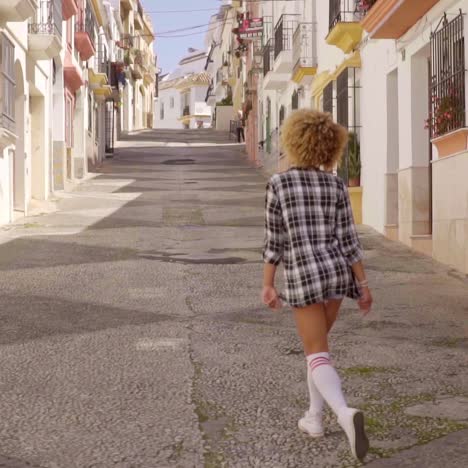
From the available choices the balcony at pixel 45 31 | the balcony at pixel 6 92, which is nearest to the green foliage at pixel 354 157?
the balcony at pixel 6 92

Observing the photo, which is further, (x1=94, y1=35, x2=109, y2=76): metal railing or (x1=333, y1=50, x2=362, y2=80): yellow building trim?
(x1=94, y1=35, x2=109, y2=76): metal railing

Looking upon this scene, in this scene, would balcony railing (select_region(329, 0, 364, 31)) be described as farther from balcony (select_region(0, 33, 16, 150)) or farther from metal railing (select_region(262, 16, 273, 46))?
metal railing (select_region(262, 16, 273, 46))

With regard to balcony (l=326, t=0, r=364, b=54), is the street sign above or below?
above

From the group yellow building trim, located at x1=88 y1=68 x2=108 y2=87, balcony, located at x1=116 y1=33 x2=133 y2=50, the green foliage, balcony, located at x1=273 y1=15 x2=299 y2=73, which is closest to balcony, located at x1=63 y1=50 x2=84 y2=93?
yellow building trim, located at x1=88 y1=68 x2=108 y2=87

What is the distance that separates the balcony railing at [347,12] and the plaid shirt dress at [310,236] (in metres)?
11.1

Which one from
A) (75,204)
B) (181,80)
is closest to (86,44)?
(75,204)

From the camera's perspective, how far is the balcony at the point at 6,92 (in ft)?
43.5

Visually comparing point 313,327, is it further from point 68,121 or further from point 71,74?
point 68,121

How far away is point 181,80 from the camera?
308 ft

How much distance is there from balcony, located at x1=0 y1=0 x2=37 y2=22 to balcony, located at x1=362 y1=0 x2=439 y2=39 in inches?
205

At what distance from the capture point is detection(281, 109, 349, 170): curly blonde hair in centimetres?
371

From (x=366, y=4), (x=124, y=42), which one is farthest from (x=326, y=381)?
(x=124, y=42)

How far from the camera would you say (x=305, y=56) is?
65.7 ft

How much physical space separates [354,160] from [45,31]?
7.24 m
